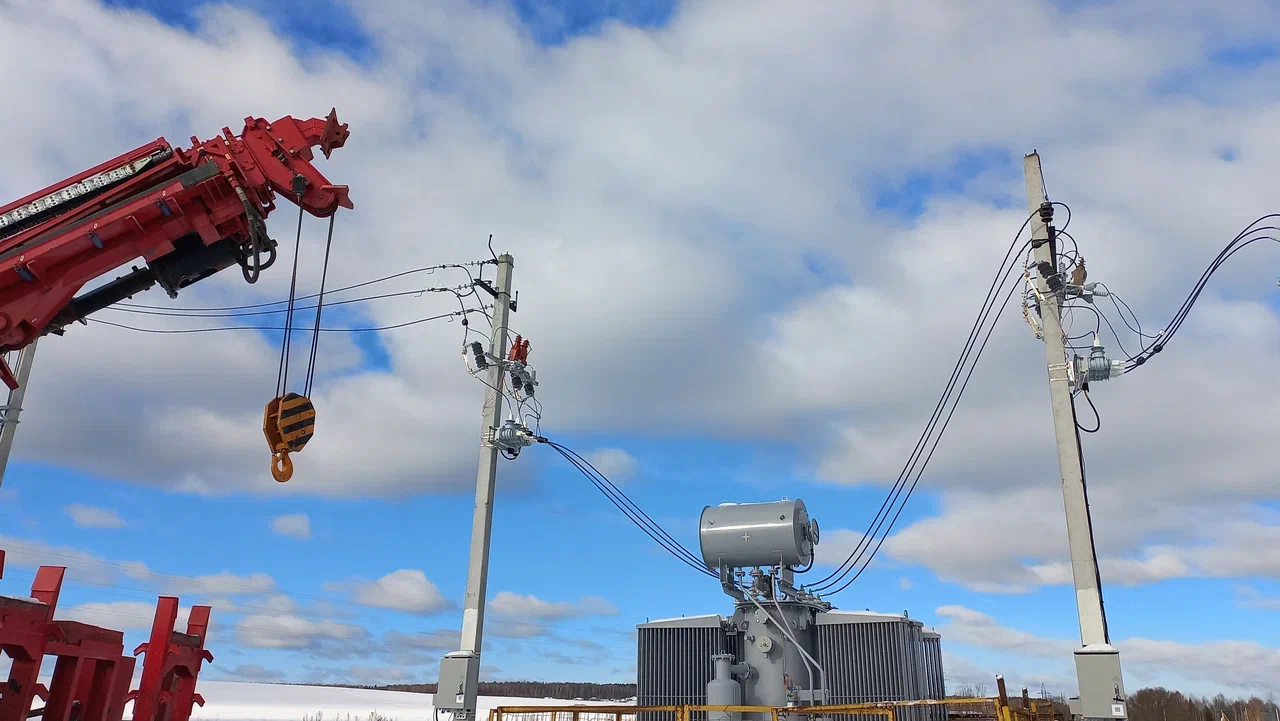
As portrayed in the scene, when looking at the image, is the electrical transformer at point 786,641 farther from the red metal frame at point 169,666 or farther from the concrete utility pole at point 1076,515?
the red metal frame at point 169,666

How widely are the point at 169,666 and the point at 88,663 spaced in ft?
6.42

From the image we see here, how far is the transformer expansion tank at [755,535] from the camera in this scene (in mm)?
18438

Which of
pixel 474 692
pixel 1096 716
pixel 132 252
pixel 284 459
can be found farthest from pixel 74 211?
pixel 1096 716

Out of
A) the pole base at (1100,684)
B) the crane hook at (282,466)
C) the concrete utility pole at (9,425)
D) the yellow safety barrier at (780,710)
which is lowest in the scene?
the yellow safety barrier at (780,710)

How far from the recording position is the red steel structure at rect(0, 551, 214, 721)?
39.5 feet

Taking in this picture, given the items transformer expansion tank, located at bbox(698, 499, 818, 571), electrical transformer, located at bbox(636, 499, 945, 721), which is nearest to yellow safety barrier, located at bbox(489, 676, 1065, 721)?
electrical transformer, located at bbox(636, 499, 945, 721)

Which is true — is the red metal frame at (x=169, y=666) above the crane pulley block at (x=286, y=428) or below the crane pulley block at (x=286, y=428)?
below

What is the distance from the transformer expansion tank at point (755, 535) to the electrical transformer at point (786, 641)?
0.02 m

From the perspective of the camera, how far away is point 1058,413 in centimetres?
1478

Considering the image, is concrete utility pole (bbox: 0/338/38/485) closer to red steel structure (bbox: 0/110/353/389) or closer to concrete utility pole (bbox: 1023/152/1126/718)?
red steel structure (bbox: 0/110/353/389)

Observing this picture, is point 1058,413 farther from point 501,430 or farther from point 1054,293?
point 501,430

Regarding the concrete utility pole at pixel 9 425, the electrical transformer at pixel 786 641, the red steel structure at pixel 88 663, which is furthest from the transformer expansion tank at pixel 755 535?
the concrete utility pole at pixel 9 425

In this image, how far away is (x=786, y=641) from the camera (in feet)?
59.5

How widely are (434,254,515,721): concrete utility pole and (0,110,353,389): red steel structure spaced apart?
733 cm
